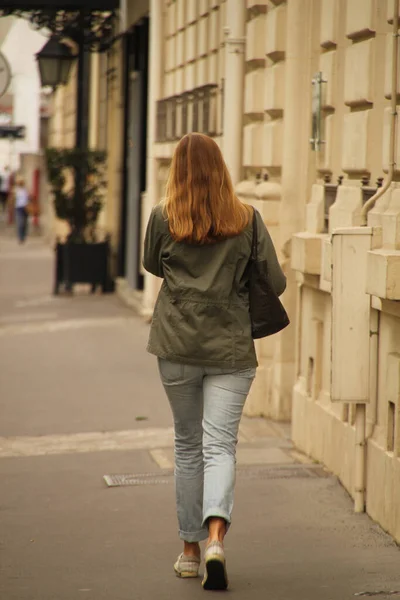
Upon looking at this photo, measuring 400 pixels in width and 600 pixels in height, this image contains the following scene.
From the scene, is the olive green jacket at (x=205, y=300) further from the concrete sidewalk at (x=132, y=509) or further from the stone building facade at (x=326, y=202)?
the concrete sidewalk at (x=132, y=509)

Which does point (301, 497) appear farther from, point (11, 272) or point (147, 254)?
point (11, 272)

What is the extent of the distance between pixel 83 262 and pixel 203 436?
565 inches

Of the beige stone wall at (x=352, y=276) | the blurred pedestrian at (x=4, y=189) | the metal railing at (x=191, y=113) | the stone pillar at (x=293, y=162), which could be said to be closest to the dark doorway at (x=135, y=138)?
the metal railing at (x=191, y=113)

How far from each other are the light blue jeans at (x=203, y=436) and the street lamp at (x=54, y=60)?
15061 mm

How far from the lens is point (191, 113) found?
1343 centimetres

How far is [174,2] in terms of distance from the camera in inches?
595

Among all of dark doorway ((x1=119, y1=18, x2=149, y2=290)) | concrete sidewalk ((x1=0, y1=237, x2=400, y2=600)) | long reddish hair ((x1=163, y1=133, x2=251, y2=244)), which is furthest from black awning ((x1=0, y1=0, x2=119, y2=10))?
long reddish hair ((x1=163, y1=133, x2=251, y2=244))

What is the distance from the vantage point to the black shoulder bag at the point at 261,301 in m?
5.43

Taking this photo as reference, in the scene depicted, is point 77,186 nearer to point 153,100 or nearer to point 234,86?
point 153,100

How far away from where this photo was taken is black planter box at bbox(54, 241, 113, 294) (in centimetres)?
1959

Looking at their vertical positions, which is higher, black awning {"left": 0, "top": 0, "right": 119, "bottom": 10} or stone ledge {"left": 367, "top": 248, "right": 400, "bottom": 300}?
black awning {"left": 0, "top": 0, "right": 119, "bottom": 10}

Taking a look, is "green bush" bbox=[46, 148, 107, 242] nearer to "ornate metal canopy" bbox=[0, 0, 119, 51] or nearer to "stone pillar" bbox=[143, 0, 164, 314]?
"ornate metal canopy" bbox=[0, 0, 119, 51]

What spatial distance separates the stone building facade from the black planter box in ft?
23.6

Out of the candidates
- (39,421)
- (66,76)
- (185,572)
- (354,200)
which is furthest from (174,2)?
(185,572)
